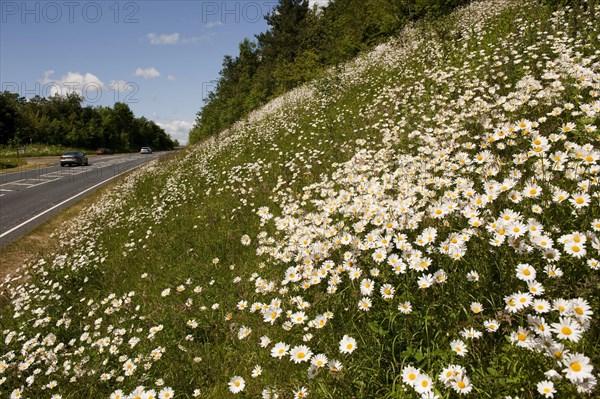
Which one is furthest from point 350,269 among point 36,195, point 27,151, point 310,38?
point 27,151

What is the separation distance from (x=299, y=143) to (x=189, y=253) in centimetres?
471

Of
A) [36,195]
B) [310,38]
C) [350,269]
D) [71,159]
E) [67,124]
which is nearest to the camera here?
[350,269]

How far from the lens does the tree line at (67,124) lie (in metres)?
55.6

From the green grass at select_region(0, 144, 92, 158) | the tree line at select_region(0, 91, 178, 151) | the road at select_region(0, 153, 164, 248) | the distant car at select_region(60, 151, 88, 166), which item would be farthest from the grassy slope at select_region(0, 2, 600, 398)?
the tree line at select_region(0, 91, 178, 151)

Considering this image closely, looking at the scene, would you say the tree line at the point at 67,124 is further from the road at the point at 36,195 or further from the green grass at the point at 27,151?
the road at the point at 36,195

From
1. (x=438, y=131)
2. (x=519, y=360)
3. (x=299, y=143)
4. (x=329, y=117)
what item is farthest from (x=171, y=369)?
(x=329, y=117)

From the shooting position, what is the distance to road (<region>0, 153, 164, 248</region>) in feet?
41.9

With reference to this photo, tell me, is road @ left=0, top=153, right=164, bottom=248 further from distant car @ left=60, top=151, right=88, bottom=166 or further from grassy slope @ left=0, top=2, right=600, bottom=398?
grassy slope @ left=0, top=2, right=600, bottom=398

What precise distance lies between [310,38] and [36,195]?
1089 inches

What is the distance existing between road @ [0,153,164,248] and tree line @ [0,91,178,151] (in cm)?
3901

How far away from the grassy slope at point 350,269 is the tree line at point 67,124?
6226cm

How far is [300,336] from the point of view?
2930 mm

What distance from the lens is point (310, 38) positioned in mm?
33219

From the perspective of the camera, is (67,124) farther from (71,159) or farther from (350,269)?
(350,269)
